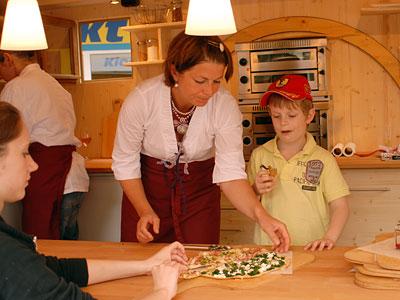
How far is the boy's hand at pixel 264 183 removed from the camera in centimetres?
197

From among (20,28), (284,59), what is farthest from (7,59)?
(284,59)

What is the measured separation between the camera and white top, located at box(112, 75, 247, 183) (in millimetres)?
1970

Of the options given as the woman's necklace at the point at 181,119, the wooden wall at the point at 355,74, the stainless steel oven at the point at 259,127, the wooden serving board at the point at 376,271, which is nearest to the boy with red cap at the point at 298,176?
the woman's necklace at the point at 181,119

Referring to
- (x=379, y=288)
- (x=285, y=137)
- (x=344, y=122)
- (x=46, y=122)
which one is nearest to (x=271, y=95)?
(x=285, y=137)

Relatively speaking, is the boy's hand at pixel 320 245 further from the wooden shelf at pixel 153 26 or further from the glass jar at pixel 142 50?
the glass jar at pixel 142 50

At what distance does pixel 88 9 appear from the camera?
14.1 ft

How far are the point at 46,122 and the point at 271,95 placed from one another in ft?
4.26

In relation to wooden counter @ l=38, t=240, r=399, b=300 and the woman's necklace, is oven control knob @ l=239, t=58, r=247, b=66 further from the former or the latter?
wooden counter @ l=38, t=240, r=399, b=300

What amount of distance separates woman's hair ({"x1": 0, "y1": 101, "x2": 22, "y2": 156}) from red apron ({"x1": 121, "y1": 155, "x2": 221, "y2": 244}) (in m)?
0.98

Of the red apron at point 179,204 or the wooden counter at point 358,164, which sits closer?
the red apron at point 179,204

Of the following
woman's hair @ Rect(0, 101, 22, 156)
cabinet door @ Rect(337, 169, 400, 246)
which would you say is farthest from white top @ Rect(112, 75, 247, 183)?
cabinet door @ Rect(337, 169, 400, 246)

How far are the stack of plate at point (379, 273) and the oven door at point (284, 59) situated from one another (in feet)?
7.93

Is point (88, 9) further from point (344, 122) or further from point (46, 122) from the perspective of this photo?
point (344, 122)

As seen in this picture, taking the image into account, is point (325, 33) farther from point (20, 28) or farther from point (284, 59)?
point (20, 28)
